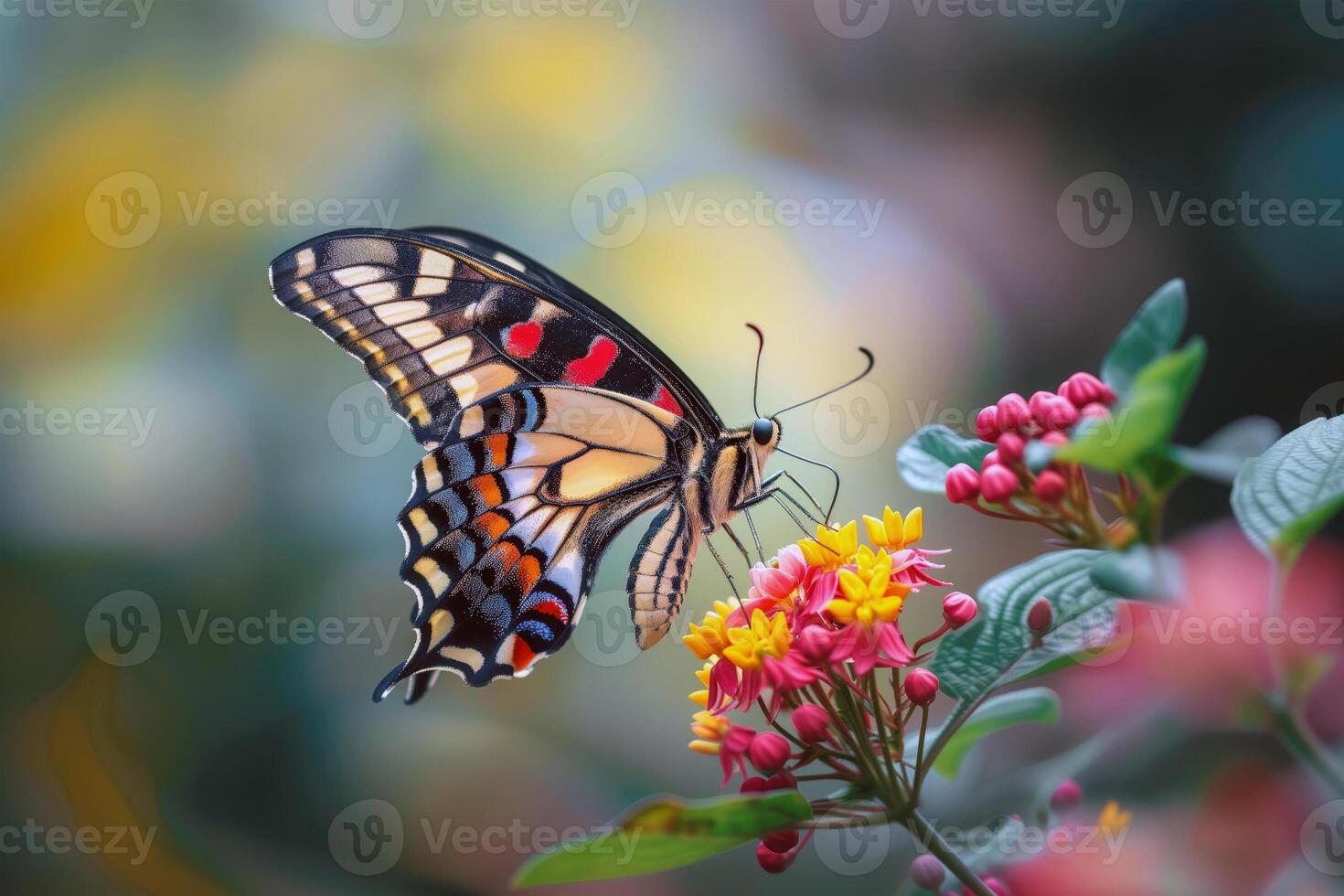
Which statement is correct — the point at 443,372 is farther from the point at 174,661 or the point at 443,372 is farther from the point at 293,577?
the point at 174,661

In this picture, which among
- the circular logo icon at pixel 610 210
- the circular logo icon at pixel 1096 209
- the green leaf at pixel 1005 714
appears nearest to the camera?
the green leaf at pixel 1005 714

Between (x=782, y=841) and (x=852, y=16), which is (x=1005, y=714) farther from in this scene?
(x=852, y=16)

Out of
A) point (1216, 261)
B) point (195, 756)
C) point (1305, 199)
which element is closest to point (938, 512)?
point (1216, 261)

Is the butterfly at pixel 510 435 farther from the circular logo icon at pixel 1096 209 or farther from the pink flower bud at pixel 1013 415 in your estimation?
the circular logo icon at pixel 1096 209

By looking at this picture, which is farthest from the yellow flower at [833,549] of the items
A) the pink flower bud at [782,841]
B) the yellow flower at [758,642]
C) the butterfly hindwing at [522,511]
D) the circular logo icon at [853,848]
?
the circular logo icon at [853,848]

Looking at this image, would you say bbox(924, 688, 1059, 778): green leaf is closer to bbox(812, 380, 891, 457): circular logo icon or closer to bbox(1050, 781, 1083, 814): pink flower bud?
bbox(1050, 781, 1083, 814): pink flower bud

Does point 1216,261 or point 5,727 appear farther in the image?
point 5,727

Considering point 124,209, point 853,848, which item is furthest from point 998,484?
point 124,209
